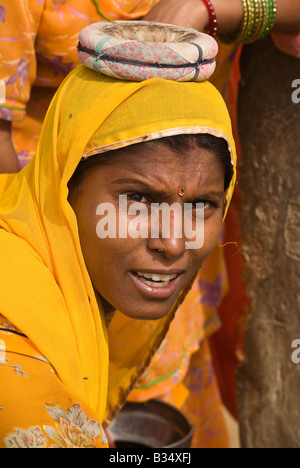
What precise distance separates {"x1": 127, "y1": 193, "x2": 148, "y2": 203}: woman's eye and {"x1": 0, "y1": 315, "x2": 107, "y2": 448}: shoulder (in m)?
0.39

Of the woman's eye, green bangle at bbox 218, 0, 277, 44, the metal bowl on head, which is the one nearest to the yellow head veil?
the woman's eye

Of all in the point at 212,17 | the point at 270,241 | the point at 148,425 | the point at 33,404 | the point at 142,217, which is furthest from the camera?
the point at 148,425

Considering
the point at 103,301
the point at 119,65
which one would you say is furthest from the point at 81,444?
the point at 119,65

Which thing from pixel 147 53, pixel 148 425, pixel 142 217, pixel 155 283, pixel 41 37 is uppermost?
pixel 41 37

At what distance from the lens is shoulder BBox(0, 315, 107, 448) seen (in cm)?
128

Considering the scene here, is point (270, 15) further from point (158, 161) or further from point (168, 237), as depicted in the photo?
point (168, 237)

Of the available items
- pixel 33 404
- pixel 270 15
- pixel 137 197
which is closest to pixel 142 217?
pixel 137 197

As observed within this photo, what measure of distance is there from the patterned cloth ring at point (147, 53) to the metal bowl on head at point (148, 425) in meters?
1.33

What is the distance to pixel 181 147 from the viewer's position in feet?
4.58

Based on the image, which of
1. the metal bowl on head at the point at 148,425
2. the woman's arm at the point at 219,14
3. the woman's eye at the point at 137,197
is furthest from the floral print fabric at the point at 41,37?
the metal bowl on head at the point at 148,425

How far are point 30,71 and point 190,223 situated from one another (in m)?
0.74

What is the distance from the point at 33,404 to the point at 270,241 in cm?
123

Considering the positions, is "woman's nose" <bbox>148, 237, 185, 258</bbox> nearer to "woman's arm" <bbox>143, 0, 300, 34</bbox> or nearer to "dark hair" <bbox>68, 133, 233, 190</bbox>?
"dark hair" <bbox>68, 133, 233, 190</bbox>

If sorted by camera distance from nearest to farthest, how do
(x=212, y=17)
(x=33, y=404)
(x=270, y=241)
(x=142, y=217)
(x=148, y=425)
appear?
(x=33, y=404) → (x=142, y=217) → (x=212, y=17) → (x=270, y=241) → (x=148, y=425)
